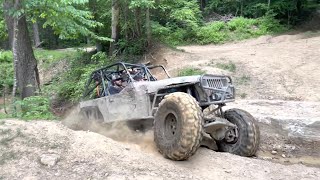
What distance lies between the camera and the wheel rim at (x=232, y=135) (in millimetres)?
7609

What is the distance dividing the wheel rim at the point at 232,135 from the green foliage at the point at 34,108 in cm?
402

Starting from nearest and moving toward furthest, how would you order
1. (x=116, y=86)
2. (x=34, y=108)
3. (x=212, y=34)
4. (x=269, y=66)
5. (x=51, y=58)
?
(x=116, y=86), (x=34, y=108), (x=269, y=66), (x=51, y=58), (x=212, y=34)

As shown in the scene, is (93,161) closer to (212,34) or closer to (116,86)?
(116,86)

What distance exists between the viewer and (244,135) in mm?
7426

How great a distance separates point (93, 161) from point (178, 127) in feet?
4.84

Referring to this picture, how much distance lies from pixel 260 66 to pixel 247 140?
7726 millimetres

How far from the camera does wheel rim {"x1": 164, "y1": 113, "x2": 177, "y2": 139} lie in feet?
21.1

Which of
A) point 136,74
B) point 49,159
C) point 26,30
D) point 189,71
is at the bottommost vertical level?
point 49,159

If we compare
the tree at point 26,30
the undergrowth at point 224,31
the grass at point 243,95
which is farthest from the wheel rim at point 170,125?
the undergrowth at point 224,31

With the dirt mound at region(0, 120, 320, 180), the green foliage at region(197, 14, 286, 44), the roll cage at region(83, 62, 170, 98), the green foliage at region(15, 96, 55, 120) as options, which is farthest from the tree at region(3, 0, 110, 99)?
the green foliage at region(197, 14, 286, 44)

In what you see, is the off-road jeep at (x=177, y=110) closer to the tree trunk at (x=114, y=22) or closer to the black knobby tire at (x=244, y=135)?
the black knobby tire at (x=244, y=135)

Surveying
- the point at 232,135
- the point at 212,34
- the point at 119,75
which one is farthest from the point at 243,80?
the point at 212,34

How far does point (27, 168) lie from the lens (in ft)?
17.6

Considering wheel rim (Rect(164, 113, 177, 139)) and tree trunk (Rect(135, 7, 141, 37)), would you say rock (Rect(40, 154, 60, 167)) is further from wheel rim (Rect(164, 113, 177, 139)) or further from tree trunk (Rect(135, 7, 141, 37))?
tree trunk (Rect(135, 7, 141, 37))
